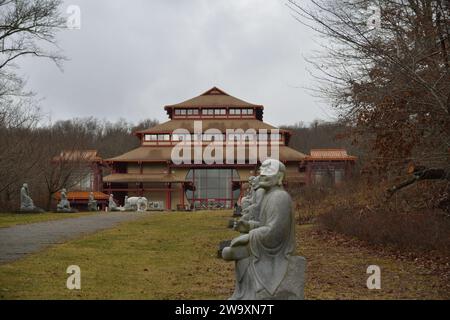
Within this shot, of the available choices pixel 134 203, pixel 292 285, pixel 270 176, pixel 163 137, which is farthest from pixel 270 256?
pixel 163 137

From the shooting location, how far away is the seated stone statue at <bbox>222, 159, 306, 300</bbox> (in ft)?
22.9

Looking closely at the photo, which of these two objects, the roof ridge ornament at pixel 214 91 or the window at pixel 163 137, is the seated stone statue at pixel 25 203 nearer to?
the window at pixel 163 137

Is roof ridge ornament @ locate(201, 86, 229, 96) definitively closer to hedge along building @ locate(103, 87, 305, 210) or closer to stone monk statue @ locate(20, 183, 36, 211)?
hedge along building @ locate(103, 87, 305, 210)

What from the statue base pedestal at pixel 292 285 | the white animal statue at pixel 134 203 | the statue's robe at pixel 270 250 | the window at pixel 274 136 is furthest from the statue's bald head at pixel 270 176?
the window at pixel 274 136

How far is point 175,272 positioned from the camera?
11805 mm

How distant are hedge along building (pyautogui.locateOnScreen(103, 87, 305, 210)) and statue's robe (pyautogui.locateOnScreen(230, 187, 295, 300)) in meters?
38.4

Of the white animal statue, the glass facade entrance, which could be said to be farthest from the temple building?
the white animal statue

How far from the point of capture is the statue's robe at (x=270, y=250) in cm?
696

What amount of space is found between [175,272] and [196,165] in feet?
123

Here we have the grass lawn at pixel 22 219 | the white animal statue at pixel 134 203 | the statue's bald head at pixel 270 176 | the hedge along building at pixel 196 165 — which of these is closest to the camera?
the statue's bald head at pixel 270 176

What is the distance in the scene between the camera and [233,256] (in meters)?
7.14

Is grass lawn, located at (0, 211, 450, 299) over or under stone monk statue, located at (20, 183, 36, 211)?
under

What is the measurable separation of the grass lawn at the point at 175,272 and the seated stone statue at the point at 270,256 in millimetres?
2192

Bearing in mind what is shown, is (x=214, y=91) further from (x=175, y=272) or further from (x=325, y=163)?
(x=175, y=272)
